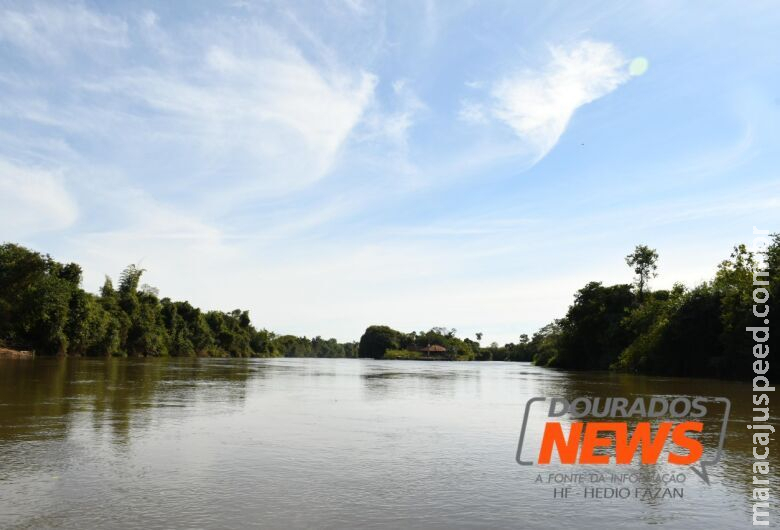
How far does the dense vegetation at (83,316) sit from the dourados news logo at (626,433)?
68.2 m

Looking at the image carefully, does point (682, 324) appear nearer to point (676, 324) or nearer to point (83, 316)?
point (676, 324)

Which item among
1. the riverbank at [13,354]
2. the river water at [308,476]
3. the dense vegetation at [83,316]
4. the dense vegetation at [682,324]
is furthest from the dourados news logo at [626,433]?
the dense vegetation at [83,316]

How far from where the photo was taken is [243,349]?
16025cm

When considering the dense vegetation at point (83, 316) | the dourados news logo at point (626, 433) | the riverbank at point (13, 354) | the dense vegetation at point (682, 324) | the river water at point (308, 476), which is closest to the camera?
the river water at point (308, 476)

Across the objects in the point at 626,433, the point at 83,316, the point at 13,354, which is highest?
the point at 83,316

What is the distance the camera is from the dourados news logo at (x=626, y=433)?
10.4 m

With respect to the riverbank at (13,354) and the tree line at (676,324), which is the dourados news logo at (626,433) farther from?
the riverbank at (13,354)

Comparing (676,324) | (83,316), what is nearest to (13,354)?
(83,316)

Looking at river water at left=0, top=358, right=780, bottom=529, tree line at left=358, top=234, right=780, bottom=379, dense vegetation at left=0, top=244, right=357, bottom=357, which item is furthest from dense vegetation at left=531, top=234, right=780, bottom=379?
dense vegetation at left=0, top=244, right=357, bottom=357

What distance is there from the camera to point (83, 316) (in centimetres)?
8262

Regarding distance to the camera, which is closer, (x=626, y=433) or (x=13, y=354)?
(x=626, y=433)

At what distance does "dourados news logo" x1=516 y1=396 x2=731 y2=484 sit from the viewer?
10.4 m

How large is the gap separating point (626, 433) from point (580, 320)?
69.4 meters

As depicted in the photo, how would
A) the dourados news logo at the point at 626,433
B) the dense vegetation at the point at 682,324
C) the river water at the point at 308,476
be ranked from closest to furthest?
the river water at the point at 308,476 → the dourados news logo at the point at 626,433 → the dense vegetation at the point at 682,324
